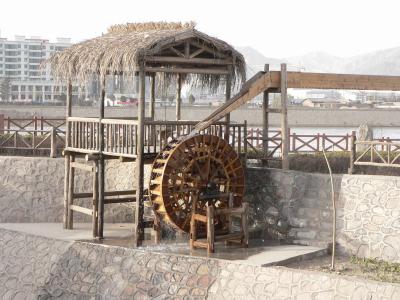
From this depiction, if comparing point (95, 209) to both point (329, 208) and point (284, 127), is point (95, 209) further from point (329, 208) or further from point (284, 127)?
point (329, 208)

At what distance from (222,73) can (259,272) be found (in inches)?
230

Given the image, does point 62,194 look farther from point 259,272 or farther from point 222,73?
point 259,272

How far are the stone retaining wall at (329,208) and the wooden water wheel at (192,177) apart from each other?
0.64 metres

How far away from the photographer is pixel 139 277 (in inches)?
677

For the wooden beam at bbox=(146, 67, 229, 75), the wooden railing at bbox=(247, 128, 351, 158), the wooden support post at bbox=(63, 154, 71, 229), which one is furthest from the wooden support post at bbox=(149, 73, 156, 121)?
the wooden railing at bbox=(247, 128, 351, 158)

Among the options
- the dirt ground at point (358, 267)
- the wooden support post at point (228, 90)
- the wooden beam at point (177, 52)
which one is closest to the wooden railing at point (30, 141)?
the wooden support post at point (228, 90)

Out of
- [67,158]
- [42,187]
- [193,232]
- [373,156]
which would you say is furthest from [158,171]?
[373,156]

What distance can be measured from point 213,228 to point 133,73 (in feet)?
12.6

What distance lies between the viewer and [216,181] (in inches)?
765

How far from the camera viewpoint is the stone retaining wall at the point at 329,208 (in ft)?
57.6

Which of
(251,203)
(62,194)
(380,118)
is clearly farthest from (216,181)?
(380,118)

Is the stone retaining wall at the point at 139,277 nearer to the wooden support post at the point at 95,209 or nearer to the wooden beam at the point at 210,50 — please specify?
the wooden support post at the point at 95,209

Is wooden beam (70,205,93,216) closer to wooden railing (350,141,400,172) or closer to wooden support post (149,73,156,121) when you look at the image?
wooden support post (149,73,156,121)

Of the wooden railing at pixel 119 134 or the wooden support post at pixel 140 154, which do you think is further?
the wooden railing at pixel 119 134
